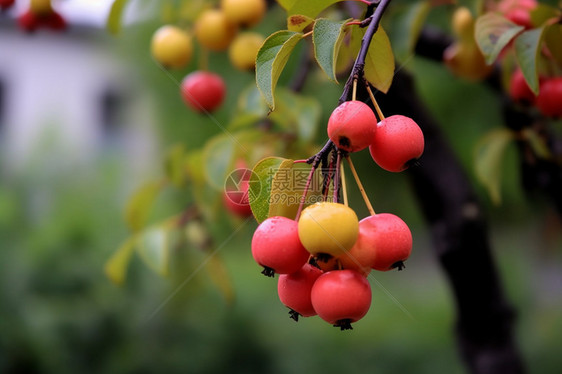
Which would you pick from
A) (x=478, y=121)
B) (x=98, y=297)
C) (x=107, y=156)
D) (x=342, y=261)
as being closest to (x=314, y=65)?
(x=478, y=121)

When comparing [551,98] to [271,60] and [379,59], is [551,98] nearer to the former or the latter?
[379,59]

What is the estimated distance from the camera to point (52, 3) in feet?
3.44

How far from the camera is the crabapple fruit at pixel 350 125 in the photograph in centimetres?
36

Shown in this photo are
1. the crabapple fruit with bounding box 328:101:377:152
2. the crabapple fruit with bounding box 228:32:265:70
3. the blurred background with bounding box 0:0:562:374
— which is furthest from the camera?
the blurred background with bounding box 0:0:562:374

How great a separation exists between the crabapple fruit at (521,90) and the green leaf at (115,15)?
2.06 feet

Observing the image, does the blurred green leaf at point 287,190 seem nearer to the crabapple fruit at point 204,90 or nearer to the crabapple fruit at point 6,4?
the crabapple fruit at point 204,90

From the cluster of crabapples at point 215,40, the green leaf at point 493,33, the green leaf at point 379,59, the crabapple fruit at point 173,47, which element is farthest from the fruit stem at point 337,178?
the crabapple fruit at point 173,47

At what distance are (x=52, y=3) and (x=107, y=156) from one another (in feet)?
5.10

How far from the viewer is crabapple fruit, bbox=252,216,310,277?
0.38m

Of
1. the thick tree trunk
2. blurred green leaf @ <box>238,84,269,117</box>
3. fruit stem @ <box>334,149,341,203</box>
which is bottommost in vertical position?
the thick tree trunk

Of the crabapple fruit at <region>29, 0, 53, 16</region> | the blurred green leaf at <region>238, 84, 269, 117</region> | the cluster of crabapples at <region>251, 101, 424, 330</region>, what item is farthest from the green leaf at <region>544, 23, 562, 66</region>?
the crabapple fruit at <region>29, 0, 53, 16</region>

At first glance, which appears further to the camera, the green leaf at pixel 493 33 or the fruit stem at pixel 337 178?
the green leaf at pixel 493 33

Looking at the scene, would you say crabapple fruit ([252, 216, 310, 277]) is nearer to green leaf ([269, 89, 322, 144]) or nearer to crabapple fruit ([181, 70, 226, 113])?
green leaf ([269, 89, 322, 144])

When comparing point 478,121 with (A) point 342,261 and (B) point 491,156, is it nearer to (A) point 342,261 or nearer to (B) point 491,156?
(B) point 491,156
